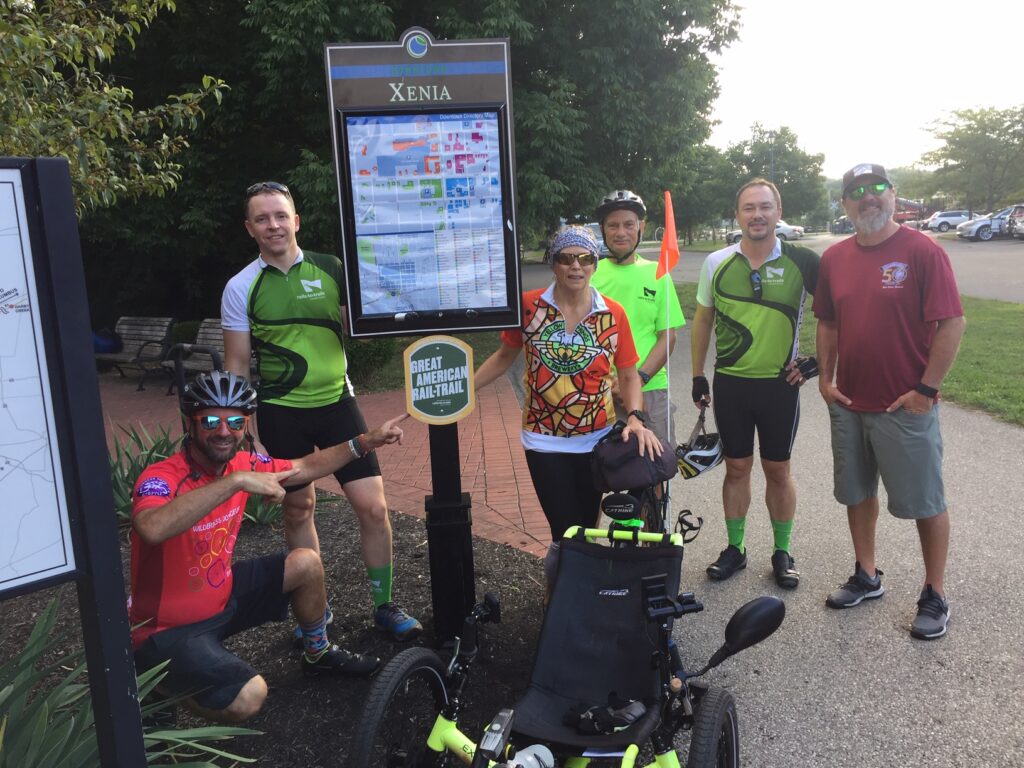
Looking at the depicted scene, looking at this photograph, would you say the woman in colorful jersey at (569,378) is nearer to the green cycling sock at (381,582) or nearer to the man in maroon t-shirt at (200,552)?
the green cycling sock at (381,582)

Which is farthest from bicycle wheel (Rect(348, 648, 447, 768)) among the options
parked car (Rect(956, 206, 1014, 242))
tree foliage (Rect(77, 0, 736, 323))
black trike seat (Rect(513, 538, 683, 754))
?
parked car (Rect(956, 206, 1014, 242))

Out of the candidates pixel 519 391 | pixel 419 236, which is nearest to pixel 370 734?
pixel 419 236

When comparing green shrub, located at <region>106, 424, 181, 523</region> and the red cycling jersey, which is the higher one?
the red cycling jersey

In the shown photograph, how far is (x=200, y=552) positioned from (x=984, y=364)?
30.9 feet

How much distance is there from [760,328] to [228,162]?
380 inches

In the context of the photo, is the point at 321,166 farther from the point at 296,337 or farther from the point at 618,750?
the point at 618,750

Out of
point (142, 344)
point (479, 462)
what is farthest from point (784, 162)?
point (479, 462)

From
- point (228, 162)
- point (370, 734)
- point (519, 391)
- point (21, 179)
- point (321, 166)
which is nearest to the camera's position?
point (21, 179)

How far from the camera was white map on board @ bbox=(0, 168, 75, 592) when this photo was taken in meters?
1.74

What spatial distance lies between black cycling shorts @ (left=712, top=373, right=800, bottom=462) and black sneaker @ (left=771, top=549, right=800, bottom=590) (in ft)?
1.74

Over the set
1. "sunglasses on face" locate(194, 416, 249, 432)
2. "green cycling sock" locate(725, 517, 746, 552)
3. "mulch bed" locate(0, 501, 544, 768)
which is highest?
"sunglasses on face" locate(194, 416, 249, 432)

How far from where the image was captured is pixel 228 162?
11.5 meters

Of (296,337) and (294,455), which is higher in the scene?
(296,337)

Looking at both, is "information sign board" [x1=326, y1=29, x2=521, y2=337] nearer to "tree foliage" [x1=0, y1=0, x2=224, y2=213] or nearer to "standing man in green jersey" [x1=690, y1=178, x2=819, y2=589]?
"standing man in green jersey" [x1=690, y1=178, x2=819, y2=589]
